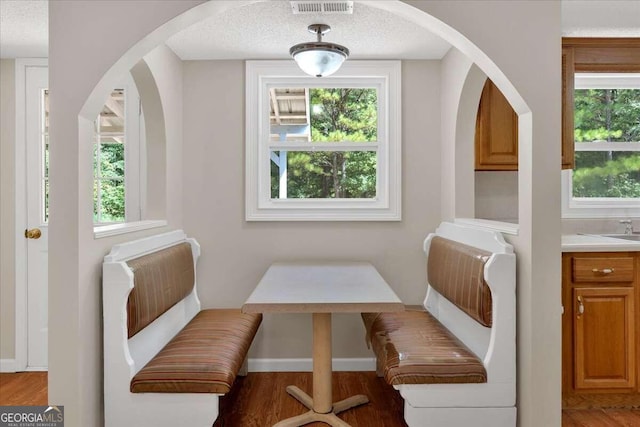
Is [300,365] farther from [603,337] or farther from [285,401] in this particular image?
[603,337]

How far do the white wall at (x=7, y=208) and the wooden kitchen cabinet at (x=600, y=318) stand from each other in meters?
3.73

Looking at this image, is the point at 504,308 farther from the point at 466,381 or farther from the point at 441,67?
the point at 441,67

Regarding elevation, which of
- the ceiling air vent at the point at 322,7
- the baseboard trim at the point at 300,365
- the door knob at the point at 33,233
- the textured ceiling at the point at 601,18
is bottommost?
the baseboard trim at the point at 300,365

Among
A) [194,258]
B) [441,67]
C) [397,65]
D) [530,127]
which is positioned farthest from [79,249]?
[441,67]

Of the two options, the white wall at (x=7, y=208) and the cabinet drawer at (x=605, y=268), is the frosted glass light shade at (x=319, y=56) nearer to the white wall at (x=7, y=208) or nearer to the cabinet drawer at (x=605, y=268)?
the cabinet drawer at (x=605, y=268)

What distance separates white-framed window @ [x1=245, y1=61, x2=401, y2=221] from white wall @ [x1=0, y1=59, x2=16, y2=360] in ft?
5.67

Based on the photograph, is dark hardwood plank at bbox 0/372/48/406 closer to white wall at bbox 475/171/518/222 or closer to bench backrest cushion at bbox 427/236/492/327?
bench backrest cushion at bbox 427/236/492/327

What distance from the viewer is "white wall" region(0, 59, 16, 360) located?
323cm

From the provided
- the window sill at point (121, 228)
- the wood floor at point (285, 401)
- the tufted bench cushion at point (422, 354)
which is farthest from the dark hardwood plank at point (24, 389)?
the tufted bench cushion at point (422, 354)

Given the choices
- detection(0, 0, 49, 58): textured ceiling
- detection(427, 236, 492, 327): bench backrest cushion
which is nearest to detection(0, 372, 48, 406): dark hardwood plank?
detection(0, 0, 49, 58): textured ceiling

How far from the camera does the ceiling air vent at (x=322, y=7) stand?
224 cm

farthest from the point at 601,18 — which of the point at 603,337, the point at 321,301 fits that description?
the point at 321,301

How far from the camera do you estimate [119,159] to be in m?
3.25

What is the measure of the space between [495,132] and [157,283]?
2311 mm
